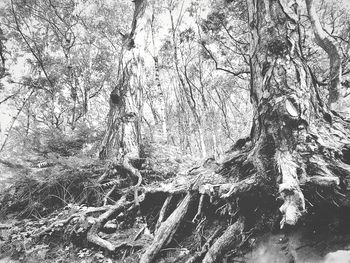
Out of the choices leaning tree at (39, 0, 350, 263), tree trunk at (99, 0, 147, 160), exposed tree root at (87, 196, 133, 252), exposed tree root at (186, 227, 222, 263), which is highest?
tree trunk at (99, 0, 147, 160)

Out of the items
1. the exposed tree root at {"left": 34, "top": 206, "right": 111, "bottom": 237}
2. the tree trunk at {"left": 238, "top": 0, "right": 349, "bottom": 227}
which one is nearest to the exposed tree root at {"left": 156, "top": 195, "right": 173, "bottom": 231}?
the exposed tree root at {"left": 34, "top": 206, "right": 111, "bottom": 237}

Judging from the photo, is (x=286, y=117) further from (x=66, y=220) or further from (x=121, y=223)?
(x=66, y=220)

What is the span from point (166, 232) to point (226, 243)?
646mm

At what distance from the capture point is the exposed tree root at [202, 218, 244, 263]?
1743 millimetres

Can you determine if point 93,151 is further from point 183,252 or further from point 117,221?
point 183,252

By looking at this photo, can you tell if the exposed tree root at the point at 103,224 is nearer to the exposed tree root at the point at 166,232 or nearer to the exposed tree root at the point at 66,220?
the exposed tree root at the point at 66,220

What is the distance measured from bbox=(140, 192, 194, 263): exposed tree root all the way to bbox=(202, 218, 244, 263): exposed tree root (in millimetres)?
490

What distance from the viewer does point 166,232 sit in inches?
83.7

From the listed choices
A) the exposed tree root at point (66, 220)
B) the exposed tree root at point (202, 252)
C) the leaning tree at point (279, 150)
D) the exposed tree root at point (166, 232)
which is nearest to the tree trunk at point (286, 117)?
the leaning tree at point (279, 150)

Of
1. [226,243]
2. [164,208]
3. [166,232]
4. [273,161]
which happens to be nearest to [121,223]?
[164,208]

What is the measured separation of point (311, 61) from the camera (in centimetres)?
922

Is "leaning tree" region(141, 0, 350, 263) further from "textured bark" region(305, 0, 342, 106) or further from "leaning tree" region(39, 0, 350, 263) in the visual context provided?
"textured bark" region(305, 0, 342, 106)

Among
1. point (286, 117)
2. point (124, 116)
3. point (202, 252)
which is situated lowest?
point (202, 252)

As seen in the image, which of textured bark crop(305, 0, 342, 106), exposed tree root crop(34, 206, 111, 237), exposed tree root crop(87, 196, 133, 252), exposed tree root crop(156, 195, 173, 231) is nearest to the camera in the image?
exposed tree root crop(87, 196, 133, 252)
